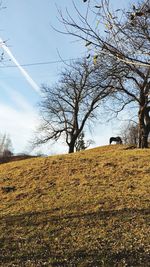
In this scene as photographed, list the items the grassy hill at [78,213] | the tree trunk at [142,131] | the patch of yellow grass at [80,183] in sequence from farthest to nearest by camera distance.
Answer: the tree trunk at [142,131] < the patch of yellow grass at [80,183] < the grassy hill at [78,213]

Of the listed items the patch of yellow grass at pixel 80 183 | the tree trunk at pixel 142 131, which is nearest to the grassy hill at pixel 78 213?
the patch of yellow grass at pixel 80 183

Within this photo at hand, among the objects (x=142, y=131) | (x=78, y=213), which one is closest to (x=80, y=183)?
(x=78, y=213)

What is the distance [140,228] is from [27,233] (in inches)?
113

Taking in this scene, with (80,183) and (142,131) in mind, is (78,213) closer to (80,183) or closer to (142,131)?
(80,183)

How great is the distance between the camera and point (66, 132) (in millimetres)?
39531

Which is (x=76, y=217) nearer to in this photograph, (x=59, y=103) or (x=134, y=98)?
(x=134, y=98)

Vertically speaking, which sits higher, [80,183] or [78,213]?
[80,183]

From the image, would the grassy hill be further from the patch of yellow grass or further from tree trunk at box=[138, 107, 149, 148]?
tree trunk at box=[138, 107, 149, 148]

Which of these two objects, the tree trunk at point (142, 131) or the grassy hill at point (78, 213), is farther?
the tree trunk at point (142, 131)

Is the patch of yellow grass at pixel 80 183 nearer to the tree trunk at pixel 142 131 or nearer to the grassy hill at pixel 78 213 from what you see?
the grassy hill at pixel 78 213

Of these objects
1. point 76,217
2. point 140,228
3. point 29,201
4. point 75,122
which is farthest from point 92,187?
point 75,122

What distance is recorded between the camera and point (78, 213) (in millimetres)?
11922

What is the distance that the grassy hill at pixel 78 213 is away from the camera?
8.73m

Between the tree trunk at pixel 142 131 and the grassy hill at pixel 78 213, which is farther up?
the tree trunk at pixel 142 131
